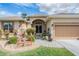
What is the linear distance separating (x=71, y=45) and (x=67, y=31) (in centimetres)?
75

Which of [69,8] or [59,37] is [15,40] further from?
[69,8]

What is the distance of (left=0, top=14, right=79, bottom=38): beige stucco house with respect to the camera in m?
10.0

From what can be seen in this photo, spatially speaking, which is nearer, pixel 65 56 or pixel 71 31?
pixel 65 56

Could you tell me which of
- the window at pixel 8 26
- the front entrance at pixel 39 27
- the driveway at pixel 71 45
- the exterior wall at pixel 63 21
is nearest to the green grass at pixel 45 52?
the driveway at pixel 71 45

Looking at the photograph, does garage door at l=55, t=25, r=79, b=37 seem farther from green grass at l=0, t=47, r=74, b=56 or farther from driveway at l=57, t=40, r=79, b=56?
green grass at l=0, t=47, r=74, b=56

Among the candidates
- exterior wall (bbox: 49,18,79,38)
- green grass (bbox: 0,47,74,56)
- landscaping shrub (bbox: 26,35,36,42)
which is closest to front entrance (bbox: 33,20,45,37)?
landscaping shrub (bbox: 26,35,36,42)

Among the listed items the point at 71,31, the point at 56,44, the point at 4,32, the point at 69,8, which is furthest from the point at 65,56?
the point at 4,32

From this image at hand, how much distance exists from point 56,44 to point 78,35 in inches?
44.4

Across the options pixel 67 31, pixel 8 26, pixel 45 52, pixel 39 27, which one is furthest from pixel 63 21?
pixel 8 26

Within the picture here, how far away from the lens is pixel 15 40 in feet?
32.3

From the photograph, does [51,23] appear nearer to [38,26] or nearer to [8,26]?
[38,26]

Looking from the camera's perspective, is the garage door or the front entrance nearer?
the front entrance

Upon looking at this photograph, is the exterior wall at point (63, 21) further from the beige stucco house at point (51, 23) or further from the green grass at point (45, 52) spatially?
the green grass at point (45, 52)

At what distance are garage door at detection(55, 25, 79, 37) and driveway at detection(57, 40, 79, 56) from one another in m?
0.32
